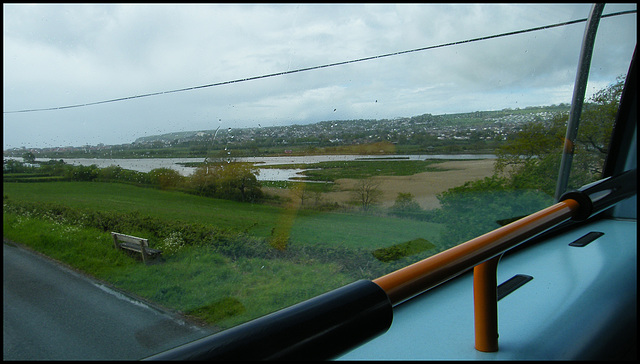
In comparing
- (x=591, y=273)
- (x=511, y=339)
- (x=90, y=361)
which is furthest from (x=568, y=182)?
(x=90, y=361)

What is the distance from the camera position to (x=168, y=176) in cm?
149

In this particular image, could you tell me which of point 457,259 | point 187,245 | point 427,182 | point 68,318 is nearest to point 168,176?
point 187,245

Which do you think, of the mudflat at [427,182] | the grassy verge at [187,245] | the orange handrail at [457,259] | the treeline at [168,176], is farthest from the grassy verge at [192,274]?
the orange handrail at [457,259]

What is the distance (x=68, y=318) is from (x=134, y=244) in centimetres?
29

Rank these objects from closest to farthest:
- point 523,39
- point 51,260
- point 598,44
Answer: point 51,260 → point 523,39 → point 598,44

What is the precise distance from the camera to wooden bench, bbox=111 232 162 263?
4.26 feet

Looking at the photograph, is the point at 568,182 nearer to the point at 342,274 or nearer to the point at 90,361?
the point at 342,274

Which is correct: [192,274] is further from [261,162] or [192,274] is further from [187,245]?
[261,162]

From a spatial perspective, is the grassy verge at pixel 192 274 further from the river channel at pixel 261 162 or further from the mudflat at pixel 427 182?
the mudflat at pixel 427 182

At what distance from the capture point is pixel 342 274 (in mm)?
1900

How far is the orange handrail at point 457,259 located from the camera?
40.4 inches

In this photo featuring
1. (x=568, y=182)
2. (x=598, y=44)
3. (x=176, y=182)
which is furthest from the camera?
(x=568, y=182)

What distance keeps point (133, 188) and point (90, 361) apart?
566 mm

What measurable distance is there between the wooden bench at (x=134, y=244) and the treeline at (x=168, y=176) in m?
0.19
